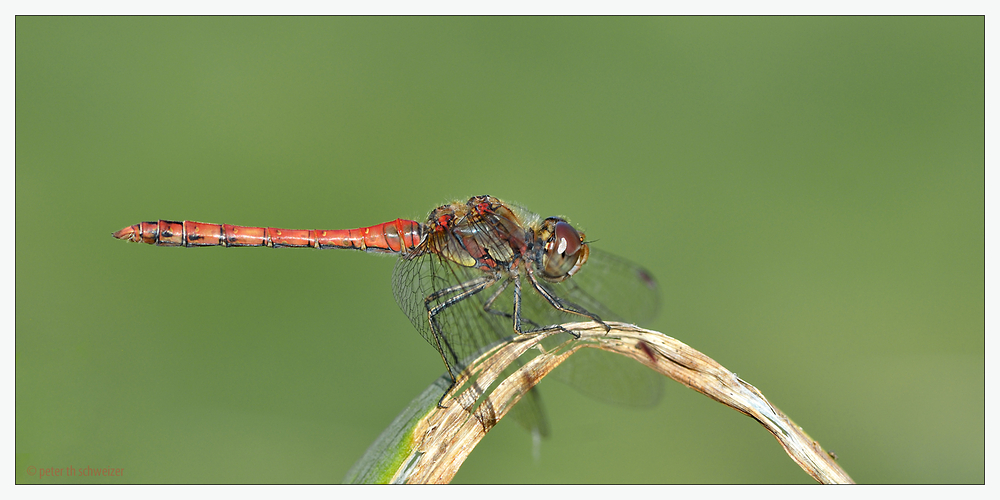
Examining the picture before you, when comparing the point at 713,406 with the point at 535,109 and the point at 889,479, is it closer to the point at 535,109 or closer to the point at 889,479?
the point at 889,479

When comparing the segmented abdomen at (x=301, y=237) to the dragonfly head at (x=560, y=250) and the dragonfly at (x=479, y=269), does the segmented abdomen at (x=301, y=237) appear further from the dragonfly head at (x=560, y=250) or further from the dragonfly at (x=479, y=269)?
the dragonfly head at (x=560, y=250)

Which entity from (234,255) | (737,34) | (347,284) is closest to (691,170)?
(737,34)

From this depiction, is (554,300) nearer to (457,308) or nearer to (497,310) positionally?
(497,310)

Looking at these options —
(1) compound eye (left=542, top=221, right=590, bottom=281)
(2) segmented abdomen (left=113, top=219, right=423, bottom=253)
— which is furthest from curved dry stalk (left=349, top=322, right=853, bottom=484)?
(2) segmented abdomen (left=113, top=219, right=423, bottom=253)

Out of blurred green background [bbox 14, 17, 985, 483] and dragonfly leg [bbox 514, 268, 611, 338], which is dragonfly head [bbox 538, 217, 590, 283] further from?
blurred green background [bbox 14, 17, 985, 483]

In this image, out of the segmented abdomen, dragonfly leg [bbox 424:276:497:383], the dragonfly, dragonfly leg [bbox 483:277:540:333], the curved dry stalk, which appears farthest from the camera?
the segmented abdomen

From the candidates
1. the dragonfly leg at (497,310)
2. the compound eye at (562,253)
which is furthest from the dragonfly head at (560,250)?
the dragonfly leg at (497,310)

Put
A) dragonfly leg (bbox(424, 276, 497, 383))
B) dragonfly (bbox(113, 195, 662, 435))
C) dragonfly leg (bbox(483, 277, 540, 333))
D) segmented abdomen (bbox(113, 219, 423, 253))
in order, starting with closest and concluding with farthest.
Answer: dragonfly leg (bbox(424, 276, 497, 383)), dragonfly (bbox(113, 195, 662, 435)), dragonfly leg (bbox(483, 277, 540, 333)), segmented abdomen (bbox(113, 219, 423, 253))
